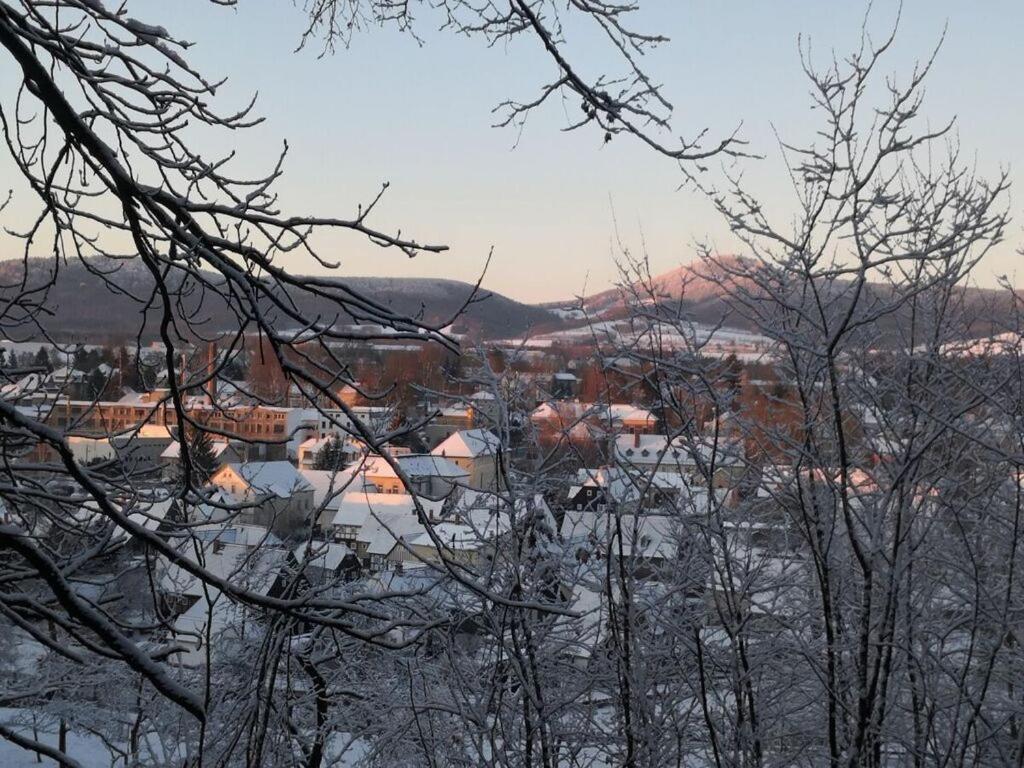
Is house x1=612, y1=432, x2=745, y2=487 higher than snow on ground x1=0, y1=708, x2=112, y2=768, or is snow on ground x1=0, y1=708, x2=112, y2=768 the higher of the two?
house x1=612, y1=432, x2=745, y2=487

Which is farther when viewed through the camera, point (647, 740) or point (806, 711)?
point (806, 711)

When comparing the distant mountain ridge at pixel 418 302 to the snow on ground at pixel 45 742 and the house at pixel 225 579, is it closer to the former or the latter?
the house at pixel 225 579

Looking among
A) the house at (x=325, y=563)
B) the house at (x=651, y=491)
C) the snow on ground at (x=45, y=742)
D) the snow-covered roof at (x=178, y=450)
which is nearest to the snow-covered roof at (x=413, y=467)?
the house at (x=325, y=563)

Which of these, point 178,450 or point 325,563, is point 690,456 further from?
point 325,563

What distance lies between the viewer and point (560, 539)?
7902 millimetres

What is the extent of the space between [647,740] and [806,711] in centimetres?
422

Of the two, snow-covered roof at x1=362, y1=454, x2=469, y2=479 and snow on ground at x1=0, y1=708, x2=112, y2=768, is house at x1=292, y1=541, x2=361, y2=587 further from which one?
snow on ground at x1=0, y1=708, x2=112, y2=768

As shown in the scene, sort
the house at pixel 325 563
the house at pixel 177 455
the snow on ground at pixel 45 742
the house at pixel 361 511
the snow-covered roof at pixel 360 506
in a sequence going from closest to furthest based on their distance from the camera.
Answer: the house at pixel 325 563
the house at pixel 177 455
the snow on ground at pixel 45 742
the house at pixel 361 511
the snow-covered roof at pixel 360 506

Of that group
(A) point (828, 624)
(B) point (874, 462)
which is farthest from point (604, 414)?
(A) point (828, 624)

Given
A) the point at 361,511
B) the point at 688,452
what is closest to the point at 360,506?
the point at 361,511

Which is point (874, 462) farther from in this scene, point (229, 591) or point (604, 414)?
point (229, 591)

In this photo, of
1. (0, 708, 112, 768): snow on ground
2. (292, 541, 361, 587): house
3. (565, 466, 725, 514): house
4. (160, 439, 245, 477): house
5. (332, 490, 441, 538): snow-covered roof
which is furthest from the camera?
(332, 490, 441, 538): snow-covered roof

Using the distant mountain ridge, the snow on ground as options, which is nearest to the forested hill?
the distant mountain ridge

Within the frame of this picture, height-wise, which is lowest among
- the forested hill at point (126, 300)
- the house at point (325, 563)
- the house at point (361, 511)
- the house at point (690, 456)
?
the house at point (361, 511)
